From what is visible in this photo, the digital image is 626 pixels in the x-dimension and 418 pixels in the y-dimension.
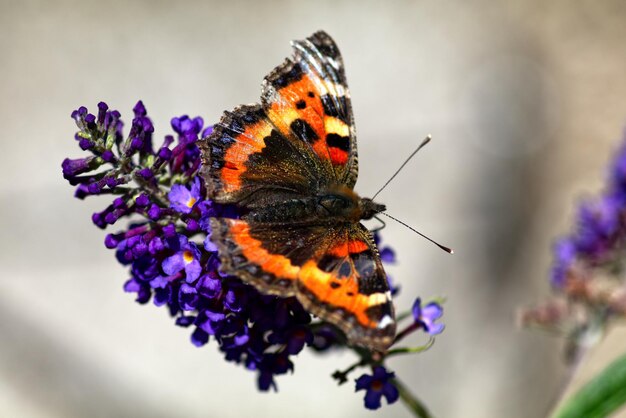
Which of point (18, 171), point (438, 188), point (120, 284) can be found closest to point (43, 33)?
point (18, 171)

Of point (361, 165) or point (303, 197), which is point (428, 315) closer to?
point (303, 197)

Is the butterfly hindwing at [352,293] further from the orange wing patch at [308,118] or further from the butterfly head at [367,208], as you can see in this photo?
the orange wing patch at [308,118]

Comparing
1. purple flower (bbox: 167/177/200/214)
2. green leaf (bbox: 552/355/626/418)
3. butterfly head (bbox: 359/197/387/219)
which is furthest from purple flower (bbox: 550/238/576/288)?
purple flower (bbox: 167/177/200/214)

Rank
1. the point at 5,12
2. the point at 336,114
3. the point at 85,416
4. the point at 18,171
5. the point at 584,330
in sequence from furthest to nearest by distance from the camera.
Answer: the point at 5,12
the point at 18,171
the point at 85,416
the point at 584,330
the point at 336,114

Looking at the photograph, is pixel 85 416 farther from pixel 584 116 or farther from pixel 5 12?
pixel 584 116

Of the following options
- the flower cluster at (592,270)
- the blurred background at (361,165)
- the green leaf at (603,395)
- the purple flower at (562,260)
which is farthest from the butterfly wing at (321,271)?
the blurred background at (361,165)

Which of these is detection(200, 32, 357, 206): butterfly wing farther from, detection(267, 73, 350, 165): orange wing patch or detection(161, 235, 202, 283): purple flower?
detection(161, 235, 202, 283): purple flower
